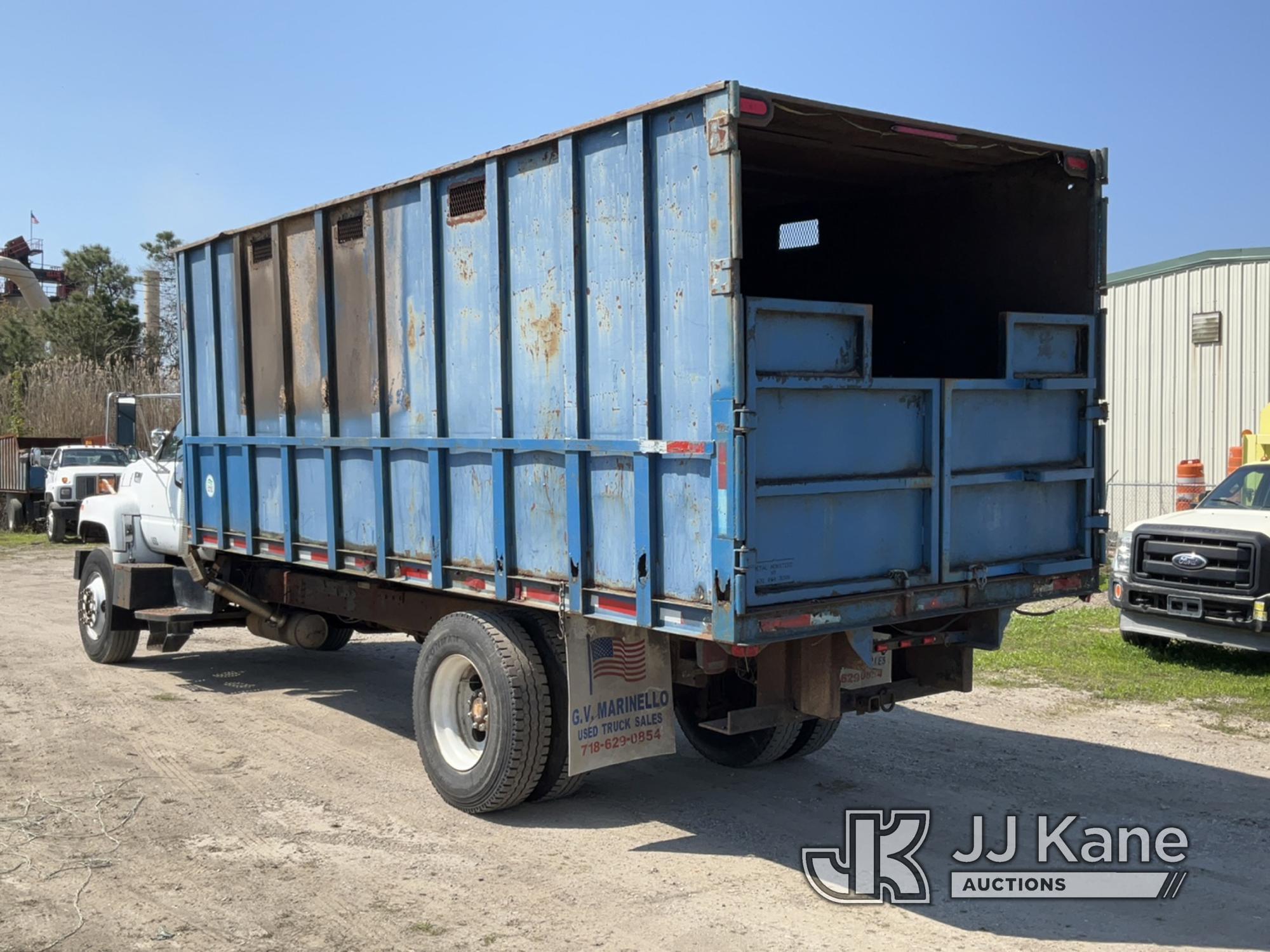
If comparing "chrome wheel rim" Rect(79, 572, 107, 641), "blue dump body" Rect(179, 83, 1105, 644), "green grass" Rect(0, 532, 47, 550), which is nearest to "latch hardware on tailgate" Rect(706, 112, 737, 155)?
"blue dump body" Rect(179, 83, 1105, 644)

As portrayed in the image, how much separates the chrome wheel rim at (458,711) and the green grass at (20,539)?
21570mm

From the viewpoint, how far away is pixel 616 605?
556cm

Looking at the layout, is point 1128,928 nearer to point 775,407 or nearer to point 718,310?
point 775,407

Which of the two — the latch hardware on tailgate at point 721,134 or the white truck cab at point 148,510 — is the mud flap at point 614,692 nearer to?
the latch hardware on tailgate at point 721,134

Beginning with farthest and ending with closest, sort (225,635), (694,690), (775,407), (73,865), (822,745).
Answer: (225,635) < (822,745) < (694,690) < (73,865) < (775,407)

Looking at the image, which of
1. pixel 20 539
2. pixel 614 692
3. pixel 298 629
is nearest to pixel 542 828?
pixel 614 692

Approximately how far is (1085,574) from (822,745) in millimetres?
2078

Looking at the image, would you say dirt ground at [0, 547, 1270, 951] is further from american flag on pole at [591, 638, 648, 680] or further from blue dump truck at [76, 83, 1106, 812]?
american flag on pole at [591, 638, 648, 680]

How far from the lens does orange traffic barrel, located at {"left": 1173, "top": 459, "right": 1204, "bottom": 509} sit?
15.7 meters

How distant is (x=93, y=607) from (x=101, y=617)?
22cm

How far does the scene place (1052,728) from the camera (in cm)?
830

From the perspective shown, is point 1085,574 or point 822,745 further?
point 822,745

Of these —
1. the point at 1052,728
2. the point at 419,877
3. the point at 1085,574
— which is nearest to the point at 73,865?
the point at 419,877

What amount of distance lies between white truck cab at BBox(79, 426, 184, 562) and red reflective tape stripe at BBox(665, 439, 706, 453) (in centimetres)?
587
